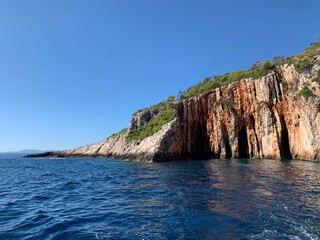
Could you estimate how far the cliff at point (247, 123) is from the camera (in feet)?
161

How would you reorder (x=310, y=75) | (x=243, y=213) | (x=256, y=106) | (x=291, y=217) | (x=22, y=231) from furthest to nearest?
(x=256, y=106) < (x=310, y=75) < (x=243, y=213) < (x=291, y=217) < (x=22, y=231)

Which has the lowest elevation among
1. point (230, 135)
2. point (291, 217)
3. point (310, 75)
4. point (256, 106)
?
point (291, 217)

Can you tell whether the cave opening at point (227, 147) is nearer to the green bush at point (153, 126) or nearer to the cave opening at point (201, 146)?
the cave opening at point (201, 146)

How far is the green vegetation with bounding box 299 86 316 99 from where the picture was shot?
48088 millimetres

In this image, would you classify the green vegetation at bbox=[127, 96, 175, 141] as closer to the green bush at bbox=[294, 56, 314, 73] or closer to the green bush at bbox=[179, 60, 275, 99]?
the green bush at bbox=[179, 60, 275, 99]

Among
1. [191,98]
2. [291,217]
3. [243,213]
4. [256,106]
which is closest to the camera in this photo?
[291,217]

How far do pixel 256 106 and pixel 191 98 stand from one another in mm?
16931

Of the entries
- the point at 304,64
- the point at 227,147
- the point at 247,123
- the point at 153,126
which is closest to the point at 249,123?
the point at 247,123

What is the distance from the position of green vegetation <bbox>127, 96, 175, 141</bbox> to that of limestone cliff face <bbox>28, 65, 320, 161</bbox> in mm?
2256

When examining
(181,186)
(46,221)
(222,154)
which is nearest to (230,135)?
(222,154)

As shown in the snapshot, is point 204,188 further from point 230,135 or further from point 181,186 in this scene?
point 230,135

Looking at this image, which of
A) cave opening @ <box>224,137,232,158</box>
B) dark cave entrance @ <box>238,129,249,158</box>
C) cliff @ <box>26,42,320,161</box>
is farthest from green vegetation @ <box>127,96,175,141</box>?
dark cave entrance @ <box>238,129,249,158</box>

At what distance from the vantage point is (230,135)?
2429 inches

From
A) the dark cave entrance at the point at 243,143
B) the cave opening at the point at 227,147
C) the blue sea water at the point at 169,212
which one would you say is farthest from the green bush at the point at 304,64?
the blue sea water at the point at 169,212
